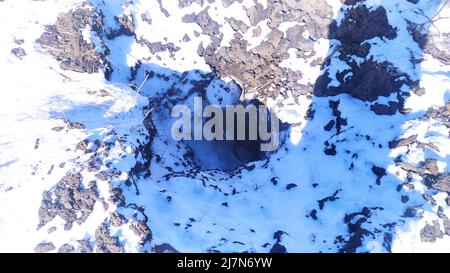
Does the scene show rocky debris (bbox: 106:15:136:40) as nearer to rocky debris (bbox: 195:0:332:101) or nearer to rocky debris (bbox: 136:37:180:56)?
rocky debris (bbox: 136:37:180:56)

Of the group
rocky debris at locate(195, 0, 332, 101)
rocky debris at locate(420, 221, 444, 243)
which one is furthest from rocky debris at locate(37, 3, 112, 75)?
rocky debris at locate(420, 221, 444, 243)

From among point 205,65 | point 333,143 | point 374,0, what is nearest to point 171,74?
point 205,65

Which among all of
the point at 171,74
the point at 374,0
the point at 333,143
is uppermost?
the point at 374,0

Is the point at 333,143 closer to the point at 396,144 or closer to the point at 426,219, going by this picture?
the point at 396,144

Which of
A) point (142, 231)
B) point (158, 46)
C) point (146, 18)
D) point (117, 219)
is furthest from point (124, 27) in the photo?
point (142, 231)

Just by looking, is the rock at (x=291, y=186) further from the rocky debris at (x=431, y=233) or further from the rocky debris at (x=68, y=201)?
the rocky debris at (x=68, y=201)

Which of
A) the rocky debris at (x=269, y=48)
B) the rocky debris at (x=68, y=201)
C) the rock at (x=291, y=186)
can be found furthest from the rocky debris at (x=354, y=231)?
the rocky debris at (x=68, y=201)
